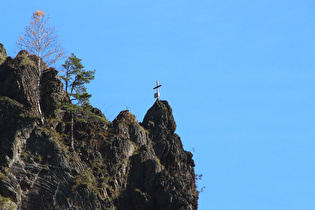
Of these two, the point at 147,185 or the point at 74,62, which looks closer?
the point at 147,185

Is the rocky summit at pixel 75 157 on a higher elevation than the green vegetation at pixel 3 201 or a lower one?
higher

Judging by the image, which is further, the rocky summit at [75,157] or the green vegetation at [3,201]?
the rocky summit at [75,157]

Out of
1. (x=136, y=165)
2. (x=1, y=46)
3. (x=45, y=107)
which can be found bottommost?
(x=136, y=165)

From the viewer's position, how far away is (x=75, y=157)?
180 ft

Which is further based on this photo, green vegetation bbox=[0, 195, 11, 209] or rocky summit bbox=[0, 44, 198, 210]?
rocky summit bbox=[0, 44, 198, 210]

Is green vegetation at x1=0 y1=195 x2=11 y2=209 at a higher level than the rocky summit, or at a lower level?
lower

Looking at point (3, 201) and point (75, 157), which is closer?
point (3, 201)

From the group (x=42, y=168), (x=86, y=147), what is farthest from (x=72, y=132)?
(x=42, y=168)

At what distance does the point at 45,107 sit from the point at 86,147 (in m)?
5.89

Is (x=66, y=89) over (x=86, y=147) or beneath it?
over

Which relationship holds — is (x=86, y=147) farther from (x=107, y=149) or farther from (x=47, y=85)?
(x=47, y=85)

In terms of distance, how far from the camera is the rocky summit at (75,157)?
167ft

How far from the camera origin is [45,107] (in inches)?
2234

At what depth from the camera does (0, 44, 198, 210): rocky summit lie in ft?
167
